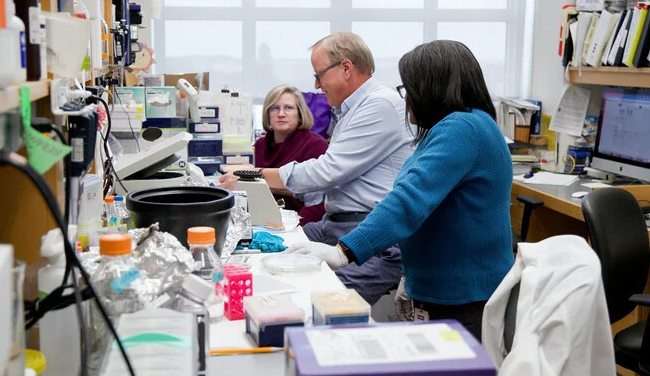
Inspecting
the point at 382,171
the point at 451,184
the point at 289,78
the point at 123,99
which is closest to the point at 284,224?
the point at 382,171

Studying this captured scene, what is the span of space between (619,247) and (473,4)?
3.38 m

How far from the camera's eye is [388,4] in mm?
5477

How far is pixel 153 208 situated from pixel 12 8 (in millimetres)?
811

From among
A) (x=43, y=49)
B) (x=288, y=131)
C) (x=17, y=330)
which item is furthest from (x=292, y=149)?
(x=17, y=330)

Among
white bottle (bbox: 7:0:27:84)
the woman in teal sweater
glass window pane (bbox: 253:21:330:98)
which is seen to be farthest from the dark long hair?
glass window pane (bbox: 253:21:330:98)

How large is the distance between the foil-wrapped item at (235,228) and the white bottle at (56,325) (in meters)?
0.87

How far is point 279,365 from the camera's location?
1.31m

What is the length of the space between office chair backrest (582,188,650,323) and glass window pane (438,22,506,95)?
309cm

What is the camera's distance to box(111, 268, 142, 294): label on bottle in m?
1.13

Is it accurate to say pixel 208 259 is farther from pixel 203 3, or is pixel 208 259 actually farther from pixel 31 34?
pixel 203 3

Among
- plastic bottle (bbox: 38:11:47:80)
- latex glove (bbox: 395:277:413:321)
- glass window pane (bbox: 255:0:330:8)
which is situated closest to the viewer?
plastic bottle (bbox: 38:11:47:80)

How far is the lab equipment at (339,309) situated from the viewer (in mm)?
1256

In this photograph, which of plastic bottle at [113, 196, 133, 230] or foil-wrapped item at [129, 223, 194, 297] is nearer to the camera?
foil-wrapped item at [129, 223, 194, 297]

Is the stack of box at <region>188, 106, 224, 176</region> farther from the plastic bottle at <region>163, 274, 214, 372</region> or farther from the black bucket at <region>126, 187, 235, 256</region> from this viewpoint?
the plastic bottle at <region>163, 274, 214, 372</region>
